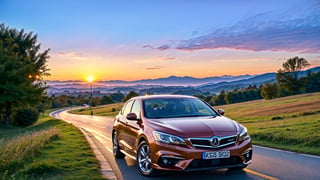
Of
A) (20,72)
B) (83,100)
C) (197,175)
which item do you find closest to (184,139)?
(197,175)

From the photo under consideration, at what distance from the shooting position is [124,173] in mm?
8000

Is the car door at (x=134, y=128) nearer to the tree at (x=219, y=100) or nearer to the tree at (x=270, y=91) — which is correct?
the tree at (x=270, y=91)

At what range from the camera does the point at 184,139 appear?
6.59 m

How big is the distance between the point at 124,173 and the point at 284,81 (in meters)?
85.1

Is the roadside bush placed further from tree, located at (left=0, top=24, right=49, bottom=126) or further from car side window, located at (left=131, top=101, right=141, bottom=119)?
car side window, located at (left=131, top=101, right=141, bottom=119)

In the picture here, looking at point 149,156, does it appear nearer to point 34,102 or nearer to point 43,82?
point 34,102

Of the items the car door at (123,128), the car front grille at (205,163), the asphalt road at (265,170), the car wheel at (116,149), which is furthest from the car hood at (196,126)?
the car wheel at (116,149)

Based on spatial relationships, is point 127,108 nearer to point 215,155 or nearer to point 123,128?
point 123,128

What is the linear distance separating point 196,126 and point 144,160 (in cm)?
143

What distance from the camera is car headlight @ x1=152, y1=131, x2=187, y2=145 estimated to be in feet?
21.7

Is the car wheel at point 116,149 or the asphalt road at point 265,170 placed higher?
the car wheel at point 116,149

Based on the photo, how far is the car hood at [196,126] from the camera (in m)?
6.67

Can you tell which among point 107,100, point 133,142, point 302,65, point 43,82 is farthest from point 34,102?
point 107,100

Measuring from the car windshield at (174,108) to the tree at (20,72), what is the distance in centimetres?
3091
